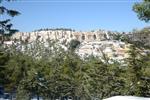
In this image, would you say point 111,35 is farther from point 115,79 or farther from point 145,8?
point 115,79

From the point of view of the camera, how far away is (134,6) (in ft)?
59.5

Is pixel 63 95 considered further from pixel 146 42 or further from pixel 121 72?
pixel 146 42

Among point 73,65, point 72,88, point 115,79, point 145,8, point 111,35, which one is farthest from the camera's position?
point 73,65

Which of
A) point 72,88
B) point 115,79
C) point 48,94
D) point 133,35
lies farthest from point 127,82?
point 133,35

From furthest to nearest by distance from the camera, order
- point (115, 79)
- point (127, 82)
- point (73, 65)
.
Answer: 1. point (73, 65)
2. point (115, 79)
3. point (127, 82)

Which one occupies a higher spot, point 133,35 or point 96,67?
point 133,35

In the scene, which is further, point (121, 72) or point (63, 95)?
point (63, 95)

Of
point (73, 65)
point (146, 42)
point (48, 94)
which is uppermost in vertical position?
point (146, 42)

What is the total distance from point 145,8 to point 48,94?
66938mm

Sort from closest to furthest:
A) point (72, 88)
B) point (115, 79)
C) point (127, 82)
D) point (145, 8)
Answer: point (145, 8)
point (127, 82)
point (115, 79)
point (72, 88)

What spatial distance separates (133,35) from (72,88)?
61.9 m

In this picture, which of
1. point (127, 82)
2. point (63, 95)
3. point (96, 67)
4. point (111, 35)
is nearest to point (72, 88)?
point (63, 95)

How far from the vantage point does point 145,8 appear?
1772 cm

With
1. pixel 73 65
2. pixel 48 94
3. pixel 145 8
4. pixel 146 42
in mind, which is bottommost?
pixel 48 94
